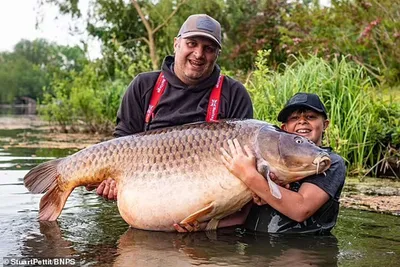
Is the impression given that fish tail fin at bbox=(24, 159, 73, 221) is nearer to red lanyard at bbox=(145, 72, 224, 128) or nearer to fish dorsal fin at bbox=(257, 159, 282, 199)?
red lanyard at bbox=(145, 72, 224, 128)

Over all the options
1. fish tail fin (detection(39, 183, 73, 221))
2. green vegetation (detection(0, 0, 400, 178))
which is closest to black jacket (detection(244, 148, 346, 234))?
fish tail fin (detection(39, 183, 73, 221))

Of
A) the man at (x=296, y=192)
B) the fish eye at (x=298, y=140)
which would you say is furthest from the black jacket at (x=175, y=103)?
the fish eye at (x=298, y=140)

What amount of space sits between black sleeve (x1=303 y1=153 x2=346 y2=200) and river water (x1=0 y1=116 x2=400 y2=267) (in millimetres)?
311

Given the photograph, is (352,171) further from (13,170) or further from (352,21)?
(352,21)

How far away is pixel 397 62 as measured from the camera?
1175cm

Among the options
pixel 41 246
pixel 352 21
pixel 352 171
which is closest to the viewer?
pixel 41 246

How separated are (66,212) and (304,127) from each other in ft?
5.93

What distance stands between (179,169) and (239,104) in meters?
0.94

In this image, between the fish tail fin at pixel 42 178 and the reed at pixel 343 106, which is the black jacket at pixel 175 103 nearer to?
the fish tail fin at pixel 42 178

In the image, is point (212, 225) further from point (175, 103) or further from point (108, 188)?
point (175, 103)

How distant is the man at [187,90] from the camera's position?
14.5 feet

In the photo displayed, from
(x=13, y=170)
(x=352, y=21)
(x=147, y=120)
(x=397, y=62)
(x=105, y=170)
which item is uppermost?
(x=352, y=21)

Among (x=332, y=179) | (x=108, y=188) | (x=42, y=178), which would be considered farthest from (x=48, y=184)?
(x=332, y=179)

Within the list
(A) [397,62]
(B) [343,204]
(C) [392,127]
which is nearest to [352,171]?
(C) [392,127]
